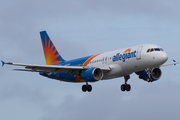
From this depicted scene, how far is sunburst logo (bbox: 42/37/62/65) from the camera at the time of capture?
55.5 metres

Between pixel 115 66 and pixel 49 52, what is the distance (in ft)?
54.7

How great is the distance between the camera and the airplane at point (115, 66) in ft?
133

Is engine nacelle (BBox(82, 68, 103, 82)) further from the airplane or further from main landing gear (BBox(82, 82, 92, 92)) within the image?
main landing gear (BBox(82, 82, 92, 92))

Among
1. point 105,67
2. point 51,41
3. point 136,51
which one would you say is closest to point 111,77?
point 105,67

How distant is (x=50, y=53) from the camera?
185 ft

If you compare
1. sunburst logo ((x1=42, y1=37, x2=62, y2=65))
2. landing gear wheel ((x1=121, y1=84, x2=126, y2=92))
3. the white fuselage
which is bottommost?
landing gear wheel ((x1=121, y1=84, x2=126, y2=92))

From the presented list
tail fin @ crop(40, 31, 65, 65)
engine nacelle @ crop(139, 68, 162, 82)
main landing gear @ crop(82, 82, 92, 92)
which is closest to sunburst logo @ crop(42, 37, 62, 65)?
tail fin @ crop(40, 31, 65, 65)

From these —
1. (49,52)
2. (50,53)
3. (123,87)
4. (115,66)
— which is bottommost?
(123,87)

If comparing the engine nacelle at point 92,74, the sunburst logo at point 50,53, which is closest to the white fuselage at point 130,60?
the engine nacelle at point 92,74

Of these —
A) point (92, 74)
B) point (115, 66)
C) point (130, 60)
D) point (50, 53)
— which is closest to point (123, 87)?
point (115, 66)

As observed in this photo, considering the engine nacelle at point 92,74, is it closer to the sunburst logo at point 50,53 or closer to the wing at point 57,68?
the wing at point 57,68

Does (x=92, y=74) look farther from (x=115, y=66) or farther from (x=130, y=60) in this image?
(x=130, y=60)

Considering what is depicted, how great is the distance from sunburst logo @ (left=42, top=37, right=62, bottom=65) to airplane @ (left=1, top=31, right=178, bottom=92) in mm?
4983

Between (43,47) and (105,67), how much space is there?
57.6ft
